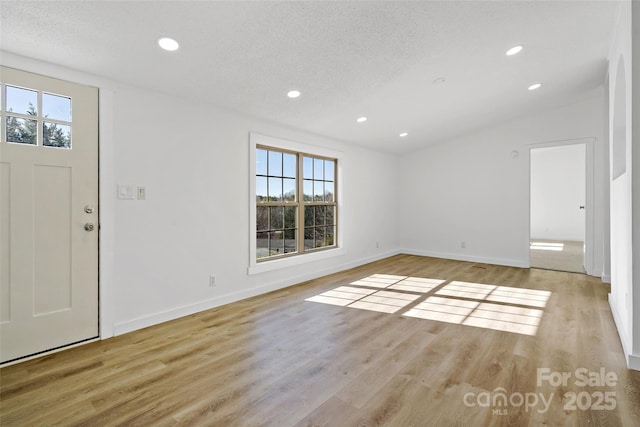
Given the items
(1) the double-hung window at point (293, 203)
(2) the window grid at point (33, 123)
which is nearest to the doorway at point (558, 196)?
(1) the double-hung window at point (293, 203)

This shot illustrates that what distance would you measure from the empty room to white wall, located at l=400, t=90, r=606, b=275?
606mm

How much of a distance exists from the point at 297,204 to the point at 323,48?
2.43m

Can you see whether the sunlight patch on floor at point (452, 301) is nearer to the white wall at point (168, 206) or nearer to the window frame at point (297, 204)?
the window frame at point (297, 204)

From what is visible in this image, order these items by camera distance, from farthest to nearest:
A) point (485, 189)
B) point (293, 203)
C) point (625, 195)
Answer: point (485, 189)
point (293, 203)
point (625, 195)

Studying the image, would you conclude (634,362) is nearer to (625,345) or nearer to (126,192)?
(625,345)

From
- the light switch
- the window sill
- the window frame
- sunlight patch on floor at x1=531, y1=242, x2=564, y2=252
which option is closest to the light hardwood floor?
the window sill

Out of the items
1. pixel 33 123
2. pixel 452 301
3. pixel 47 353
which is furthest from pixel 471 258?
pixel 33 123

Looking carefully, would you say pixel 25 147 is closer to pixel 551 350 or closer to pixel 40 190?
pixel 40 190

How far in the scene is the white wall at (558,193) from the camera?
29.6 feet

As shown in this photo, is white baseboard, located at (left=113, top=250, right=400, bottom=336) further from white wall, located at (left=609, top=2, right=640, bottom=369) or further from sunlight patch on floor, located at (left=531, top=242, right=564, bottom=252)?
sunlight patch on floor, located at (left=531, top=242, right=564, bottom=252)

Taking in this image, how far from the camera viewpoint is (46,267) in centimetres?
249

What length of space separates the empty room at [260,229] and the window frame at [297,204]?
3 centimetres

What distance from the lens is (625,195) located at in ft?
8.27

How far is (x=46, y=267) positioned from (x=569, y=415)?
363 centimetres
